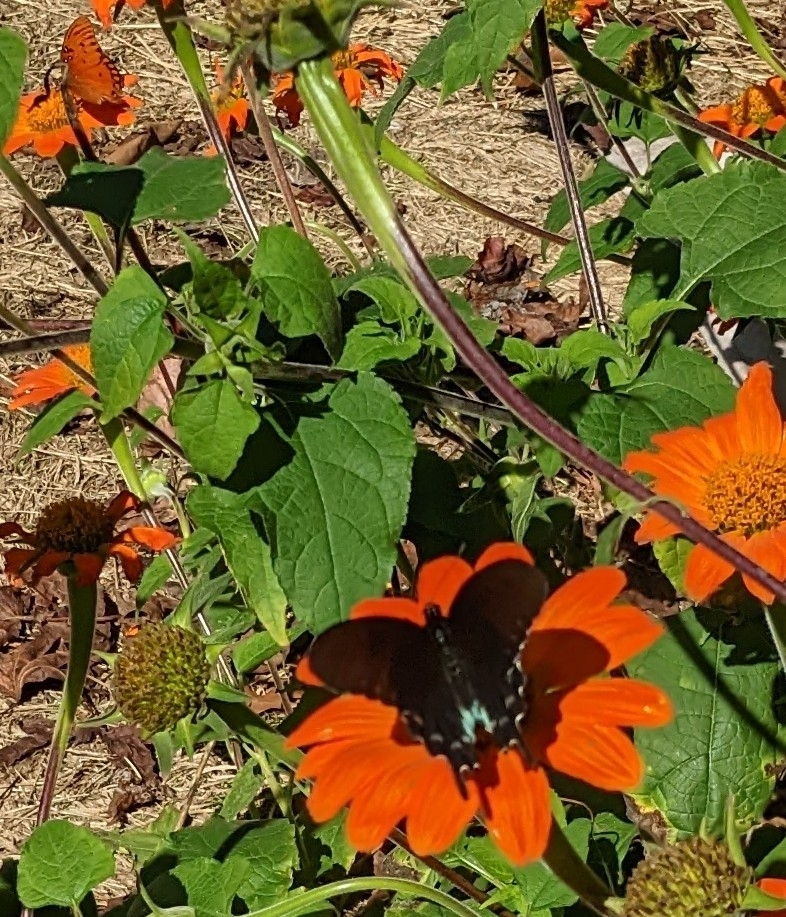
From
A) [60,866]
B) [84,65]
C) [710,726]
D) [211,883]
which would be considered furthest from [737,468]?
[84,65]

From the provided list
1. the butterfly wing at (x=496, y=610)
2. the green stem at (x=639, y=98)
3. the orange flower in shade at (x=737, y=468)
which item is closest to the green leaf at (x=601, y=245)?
the green stem at (x=639, y=98)

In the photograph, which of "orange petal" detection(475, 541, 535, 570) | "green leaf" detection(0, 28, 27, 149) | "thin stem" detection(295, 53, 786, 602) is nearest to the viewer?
"thin stem" detection(295, 53, 786, 602)

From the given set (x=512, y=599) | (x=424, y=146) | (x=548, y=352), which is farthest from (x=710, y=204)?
(x=424, y=146)

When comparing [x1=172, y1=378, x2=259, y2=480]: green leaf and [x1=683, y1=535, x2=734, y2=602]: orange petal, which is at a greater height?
[x1=172, y1=378, x2=259, y2=480]: green leaf

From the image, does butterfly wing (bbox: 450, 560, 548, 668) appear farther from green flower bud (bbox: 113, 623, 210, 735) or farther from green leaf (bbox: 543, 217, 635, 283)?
green leaf (bbox: 543, 217, 635, 283)

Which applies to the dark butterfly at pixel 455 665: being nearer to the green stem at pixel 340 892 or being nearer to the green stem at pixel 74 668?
the green stem at pixel 340 892

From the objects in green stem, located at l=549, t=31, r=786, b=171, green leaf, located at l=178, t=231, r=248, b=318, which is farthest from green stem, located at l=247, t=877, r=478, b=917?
green stem, located at l=549, t=31, r=786, b=171

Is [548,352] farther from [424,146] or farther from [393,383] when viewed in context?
[424,146]

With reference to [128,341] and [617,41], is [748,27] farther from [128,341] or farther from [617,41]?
[128,341]
